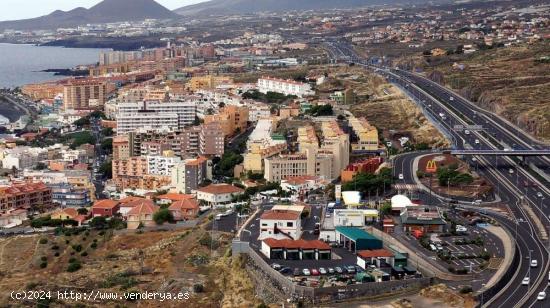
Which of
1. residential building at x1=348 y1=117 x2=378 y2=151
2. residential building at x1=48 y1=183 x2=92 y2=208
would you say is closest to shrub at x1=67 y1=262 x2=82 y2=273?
residential building at x1=48 y1=183 x2=92 y2=208

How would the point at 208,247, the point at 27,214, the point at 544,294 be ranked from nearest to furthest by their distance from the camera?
the point at 544,294
the point at 208,247
the point at 27,214

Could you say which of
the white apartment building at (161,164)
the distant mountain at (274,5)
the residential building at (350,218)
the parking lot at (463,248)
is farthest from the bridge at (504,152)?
the distant mountain at (274,5)

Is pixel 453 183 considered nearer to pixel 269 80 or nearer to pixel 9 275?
pixel 9 275

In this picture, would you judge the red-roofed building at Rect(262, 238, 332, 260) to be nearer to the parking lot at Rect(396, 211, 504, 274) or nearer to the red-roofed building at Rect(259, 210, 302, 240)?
the red-roofed building at Rect(259, 210, 302, 240)

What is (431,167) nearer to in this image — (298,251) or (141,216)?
(141,216)

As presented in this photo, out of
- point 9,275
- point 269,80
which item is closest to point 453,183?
point 9,275

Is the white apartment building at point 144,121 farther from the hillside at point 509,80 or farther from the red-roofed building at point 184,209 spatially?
the red-roofed building at point 184,209
